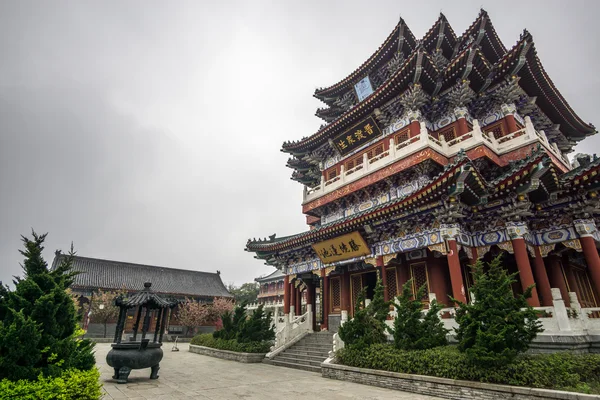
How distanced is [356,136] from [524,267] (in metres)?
10.3

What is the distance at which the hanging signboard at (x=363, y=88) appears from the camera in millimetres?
19302

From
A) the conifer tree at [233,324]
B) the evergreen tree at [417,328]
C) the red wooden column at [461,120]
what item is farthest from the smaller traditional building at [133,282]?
the red wooden column at [461,120]

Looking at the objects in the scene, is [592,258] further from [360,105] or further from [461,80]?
[360,105]

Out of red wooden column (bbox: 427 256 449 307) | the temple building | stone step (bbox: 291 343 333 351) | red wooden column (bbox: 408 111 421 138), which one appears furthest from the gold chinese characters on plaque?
red wooden column (bbox: 408 111 421 138)

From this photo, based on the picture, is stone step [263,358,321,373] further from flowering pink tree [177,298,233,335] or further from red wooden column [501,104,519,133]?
flowering pink tree [177,298,233,335]

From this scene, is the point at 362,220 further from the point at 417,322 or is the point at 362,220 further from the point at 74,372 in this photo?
the point at 74,372

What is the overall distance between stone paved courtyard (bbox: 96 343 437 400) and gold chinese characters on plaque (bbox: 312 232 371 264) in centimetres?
516

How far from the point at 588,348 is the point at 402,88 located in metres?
11.7

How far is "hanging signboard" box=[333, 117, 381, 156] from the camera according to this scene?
54.8 feet

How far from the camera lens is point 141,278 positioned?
3703cm

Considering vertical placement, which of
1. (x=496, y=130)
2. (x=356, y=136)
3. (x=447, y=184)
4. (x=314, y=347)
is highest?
(x=356, y=136)

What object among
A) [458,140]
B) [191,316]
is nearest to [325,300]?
[458,140]

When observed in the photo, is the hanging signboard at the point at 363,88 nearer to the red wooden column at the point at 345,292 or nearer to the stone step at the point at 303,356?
the red wooden column at the point at 345,292

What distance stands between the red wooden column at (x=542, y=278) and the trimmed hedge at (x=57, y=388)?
41.1 feet
